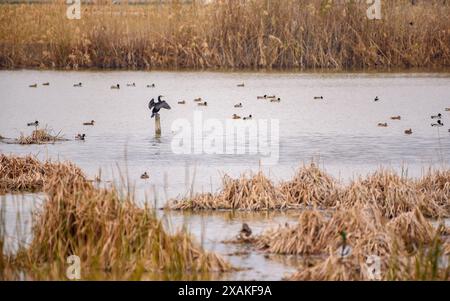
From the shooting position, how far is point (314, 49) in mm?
25984

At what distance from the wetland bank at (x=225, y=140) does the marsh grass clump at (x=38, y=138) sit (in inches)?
1.4

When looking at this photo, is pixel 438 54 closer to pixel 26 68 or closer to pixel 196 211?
pixel 26 68

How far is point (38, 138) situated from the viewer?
15.9m

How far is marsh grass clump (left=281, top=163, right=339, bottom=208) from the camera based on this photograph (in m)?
10.7

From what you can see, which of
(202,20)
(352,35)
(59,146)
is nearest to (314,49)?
(352,35)

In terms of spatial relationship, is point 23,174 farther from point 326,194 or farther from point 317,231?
point 317,231

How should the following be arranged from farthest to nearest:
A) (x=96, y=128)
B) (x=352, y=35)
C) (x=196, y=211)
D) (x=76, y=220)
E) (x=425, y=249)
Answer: (x=352, y=35) → (x=96, y=128) → (x=196, y=211) → (x=425, y=249) → (x=76, y=220)

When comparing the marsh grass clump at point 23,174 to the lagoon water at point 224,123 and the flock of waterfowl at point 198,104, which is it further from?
the flock of waterfowl at point 198,104

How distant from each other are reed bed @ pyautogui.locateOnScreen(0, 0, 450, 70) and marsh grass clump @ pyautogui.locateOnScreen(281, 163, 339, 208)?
14955 millimetres

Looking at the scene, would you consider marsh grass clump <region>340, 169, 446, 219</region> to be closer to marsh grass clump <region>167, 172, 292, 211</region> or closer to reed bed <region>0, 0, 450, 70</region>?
marsh grass clump <region>167, 172, 292, 211</region>

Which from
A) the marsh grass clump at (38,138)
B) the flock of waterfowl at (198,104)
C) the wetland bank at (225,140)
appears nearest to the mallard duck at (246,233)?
the wetland bank at (225,140)

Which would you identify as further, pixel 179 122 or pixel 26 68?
pixel 26 68

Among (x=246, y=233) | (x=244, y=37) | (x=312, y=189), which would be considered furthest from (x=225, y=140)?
(x=244, y=37)

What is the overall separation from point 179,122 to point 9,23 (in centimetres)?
996
